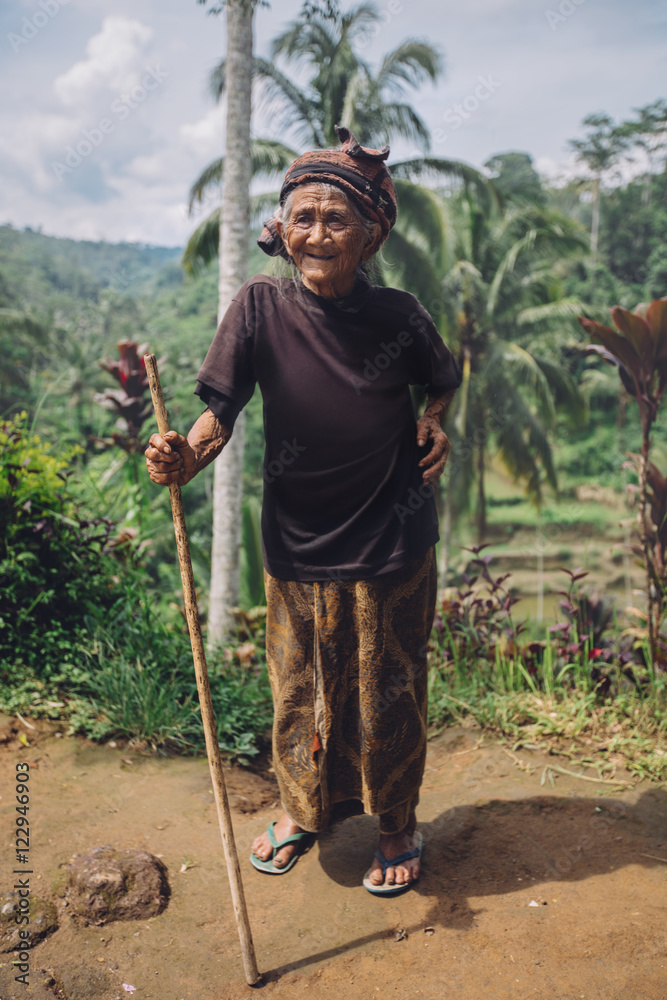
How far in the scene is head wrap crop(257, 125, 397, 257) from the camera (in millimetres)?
1945

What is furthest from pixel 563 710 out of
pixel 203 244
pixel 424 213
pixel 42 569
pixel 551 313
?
pixel 551 313

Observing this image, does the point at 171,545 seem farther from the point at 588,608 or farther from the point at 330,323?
the point at 330,323

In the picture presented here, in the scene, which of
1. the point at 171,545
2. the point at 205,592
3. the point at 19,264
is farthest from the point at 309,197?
the point at 19,264

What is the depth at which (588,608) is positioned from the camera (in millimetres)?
3529

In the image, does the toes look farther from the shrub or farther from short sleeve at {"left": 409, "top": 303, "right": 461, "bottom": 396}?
short sleeve at {"left": 409, "top": 303, "right": 461, "bottom": 396}

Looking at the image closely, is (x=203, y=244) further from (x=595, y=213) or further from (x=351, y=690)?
(x=595, y=213)

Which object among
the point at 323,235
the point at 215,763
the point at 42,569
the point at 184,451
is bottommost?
the point at 215,763

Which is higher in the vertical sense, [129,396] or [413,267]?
[413,267]

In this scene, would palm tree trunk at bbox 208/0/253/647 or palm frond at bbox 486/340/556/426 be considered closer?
palm tree trunk at bbox 208/0/253/647

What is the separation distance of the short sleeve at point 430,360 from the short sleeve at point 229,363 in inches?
19.4

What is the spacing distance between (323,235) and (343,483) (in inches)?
27.1

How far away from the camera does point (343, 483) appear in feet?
6.84

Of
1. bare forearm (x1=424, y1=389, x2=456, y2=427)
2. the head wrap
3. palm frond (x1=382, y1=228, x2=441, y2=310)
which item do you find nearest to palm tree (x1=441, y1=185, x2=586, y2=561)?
palm frond (x1=382, y1=228, x2=441, y2=310)

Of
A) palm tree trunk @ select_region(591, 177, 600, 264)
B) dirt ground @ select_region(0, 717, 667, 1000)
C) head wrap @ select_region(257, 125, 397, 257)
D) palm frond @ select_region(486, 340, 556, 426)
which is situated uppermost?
palm tree trunk @ select_region(591, 177, 600, 264)
